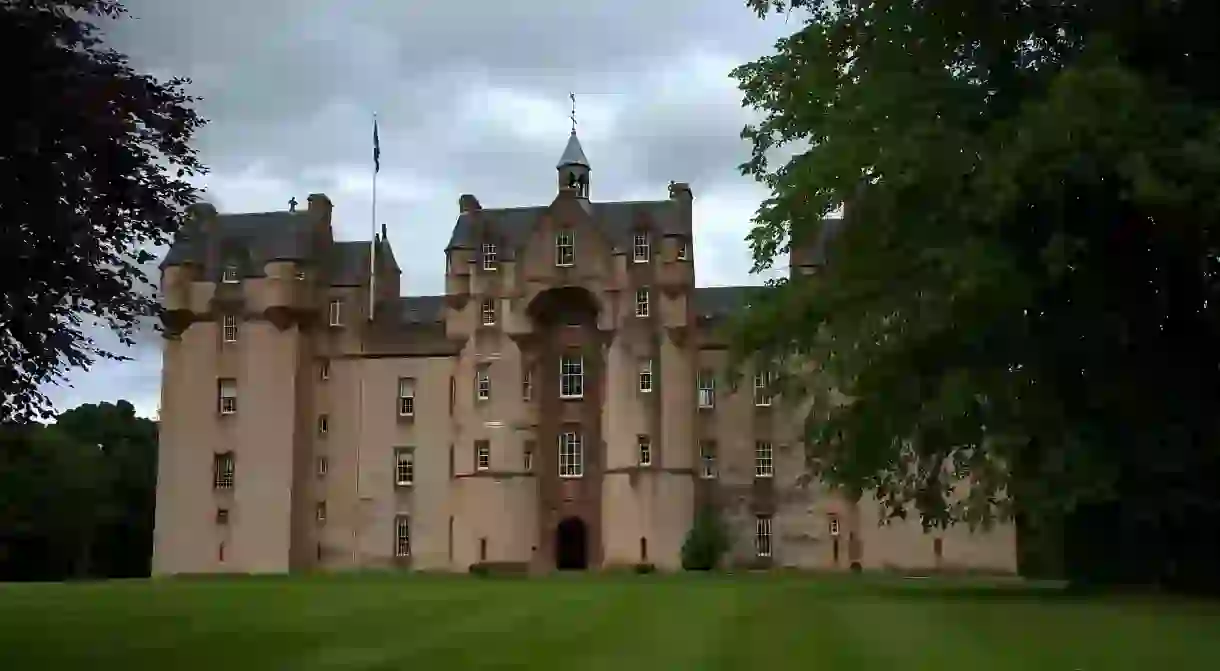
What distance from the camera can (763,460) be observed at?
196 ft

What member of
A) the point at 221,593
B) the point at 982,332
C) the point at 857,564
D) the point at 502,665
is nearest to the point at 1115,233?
the point at 982,332

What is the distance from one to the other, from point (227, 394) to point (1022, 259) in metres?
45.7

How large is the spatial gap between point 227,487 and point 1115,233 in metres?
46.0

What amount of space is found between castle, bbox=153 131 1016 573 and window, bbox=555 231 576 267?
70 mm

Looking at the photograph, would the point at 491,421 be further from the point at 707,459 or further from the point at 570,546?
the point at 707,459

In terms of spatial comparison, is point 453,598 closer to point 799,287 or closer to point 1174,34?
point 799,287

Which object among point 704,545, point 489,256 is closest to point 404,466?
point 489,256

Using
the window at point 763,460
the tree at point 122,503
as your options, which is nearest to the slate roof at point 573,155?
the window at point 763,460

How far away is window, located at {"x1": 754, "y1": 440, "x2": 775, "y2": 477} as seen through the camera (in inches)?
2345

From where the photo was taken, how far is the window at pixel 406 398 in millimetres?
61812

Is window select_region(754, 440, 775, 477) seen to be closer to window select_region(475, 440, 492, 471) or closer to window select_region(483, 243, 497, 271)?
window select_region(475, 440, 492, 471)

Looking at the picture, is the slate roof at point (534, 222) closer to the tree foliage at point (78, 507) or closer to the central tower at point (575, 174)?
the central tower at point (575, 174)

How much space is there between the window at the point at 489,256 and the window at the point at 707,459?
41.2 feet

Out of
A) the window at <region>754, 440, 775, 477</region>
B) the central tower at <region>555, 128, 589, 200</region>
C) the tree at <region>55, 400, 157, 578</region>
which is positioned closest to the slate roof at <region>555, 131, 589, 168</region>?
the central tower at <region>555, 128, 589, 200</region>
